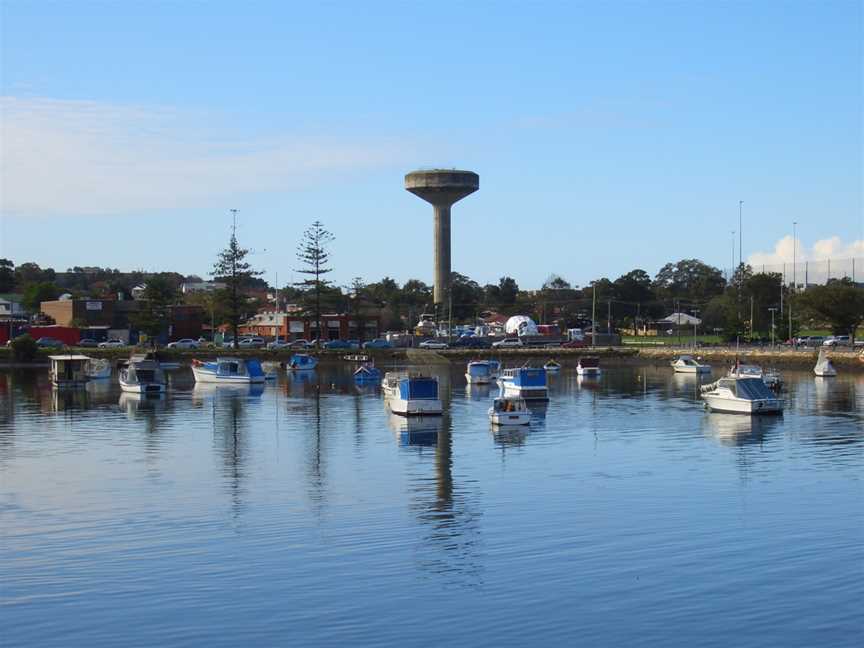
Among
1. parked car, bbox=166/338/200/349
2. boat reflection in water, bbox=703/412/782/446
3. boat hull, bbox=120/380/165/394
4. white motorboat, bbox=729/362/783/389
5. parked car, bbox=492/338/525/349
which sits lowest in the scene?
boat reflection in water, bbox=703/412/782/446

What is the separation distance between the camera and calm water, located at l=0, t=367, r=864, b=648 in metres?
26.2

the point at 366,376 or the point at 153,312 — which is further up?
the point at 153,312

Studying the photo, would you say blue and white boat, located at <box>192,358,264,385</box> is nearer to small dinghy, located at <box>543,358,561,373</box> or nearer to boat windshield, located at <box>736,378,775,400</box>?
small dinghy, located at <box>543,358,561,373</box>

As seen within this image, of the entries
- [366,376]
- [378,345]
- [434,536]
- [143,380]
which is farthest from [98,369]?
[434,536]

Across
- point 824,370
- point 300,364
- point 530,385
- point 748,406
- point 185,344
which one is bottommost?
point 748,406

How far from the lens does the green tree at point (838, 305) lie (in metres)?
160

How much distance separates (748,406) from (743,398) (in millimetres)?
675

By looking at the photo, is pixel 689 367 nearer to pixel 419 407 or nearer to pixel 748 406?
pixel 748 406

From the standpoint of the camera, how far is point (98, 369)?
117188 mm

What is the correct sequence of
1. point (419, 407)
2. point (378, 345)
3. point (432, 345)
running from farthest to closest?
point (378, 345)
point (432, 345)
point (419, 407)

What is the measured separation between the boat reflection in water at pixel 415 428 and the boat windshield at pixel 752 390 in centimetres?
2055

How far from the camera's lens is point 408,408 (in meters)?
73.4

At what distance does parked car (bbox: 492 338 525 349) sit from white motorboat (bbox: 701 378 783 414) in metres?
85.5

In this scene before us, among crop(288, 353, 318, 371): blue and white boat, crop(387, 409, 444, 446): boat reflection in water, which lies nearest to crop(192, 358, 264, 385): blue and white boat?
crop(288, 353, 318, 371): blue and white boat
